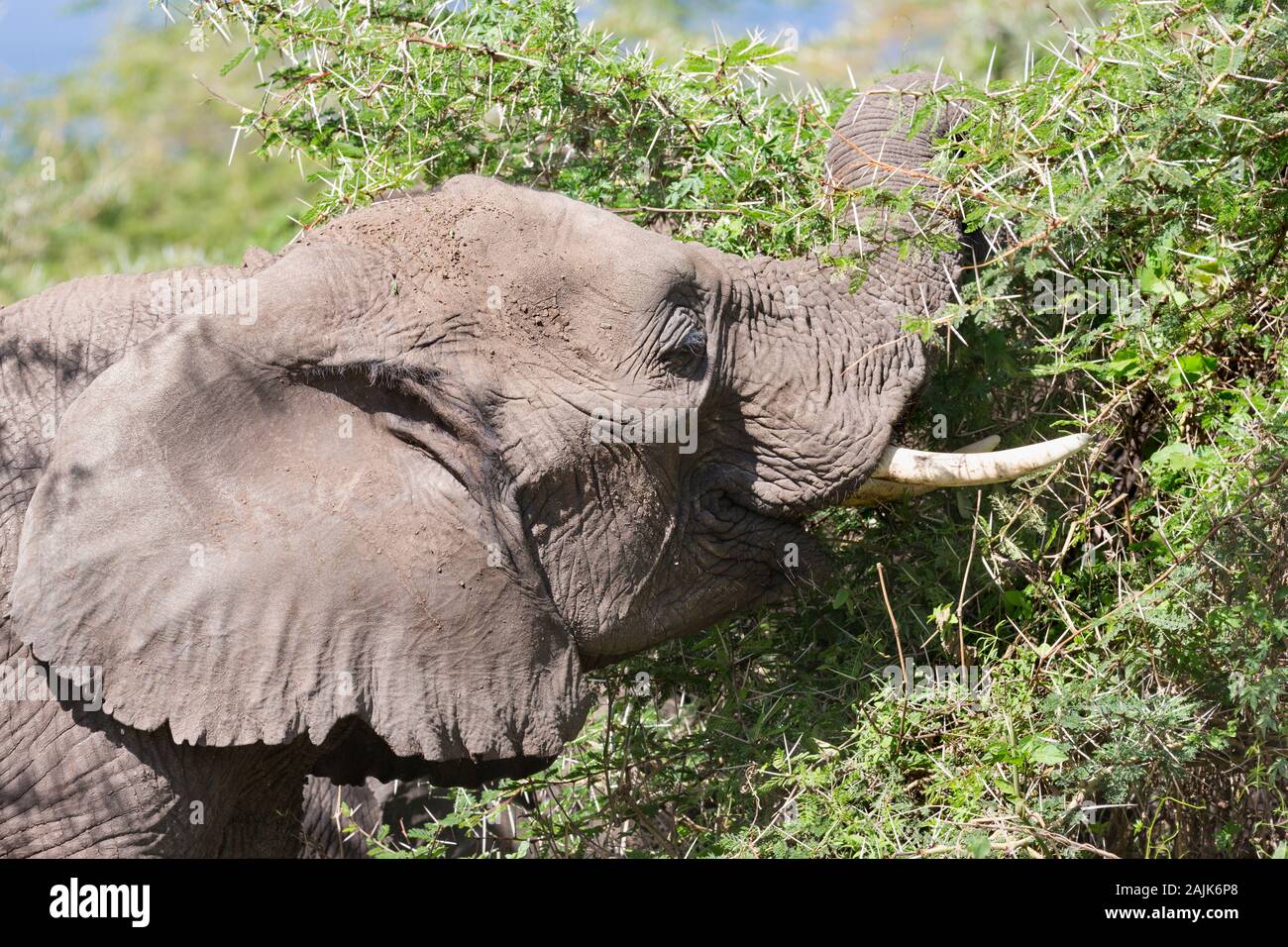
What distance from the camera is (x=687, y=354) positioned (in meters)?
4.48

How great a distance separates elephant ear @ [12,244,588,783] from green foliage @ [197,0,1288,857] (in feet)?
4.10

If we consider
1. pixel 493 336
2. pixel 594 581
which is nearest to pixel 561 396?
pixel 493 336

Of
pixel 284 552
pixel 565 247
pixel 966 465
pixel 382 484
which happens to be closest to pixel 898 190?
pixel 966 465

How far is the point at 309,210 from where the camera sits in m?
5.78

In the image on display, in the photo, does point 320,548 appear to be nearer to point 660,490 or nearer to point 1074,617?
point 660,490

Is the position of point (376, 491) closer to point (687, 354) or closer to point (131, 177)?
point (687, 354)

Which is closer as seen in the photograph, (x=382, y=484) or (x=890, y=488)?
(x=382, y=484)

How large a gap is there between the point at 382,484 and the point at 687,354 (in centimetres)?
90

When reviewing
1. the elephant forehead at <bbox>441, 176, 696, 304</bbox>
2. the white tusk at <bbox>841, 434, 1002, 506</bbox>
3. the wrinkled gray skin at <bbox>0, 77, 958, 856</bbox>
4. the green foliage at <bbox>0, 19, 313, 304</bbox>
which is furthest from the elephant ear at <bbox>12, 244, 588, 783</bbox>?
the green foliage at <bbox>0, 19, 313, 304</bbox>

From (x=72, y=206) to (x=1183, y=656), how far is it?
1090cm

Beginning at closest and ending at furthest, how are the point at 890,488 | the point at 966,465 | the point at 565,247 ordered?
the point at 565,247
the point at 966,465
the point at 890,488

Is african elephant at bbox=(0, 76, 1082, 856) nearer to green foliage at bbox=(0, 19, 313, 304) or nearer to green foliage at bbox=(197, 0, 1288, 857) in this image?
green foliage at bbox=(197, 0, 1288, 857)

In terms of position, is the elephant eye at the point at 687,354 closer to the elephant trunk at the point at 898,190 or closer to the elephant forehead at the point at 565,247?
the elephant forehead at the point at 565,247

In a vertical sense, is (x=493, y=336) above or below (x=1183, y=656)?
above
